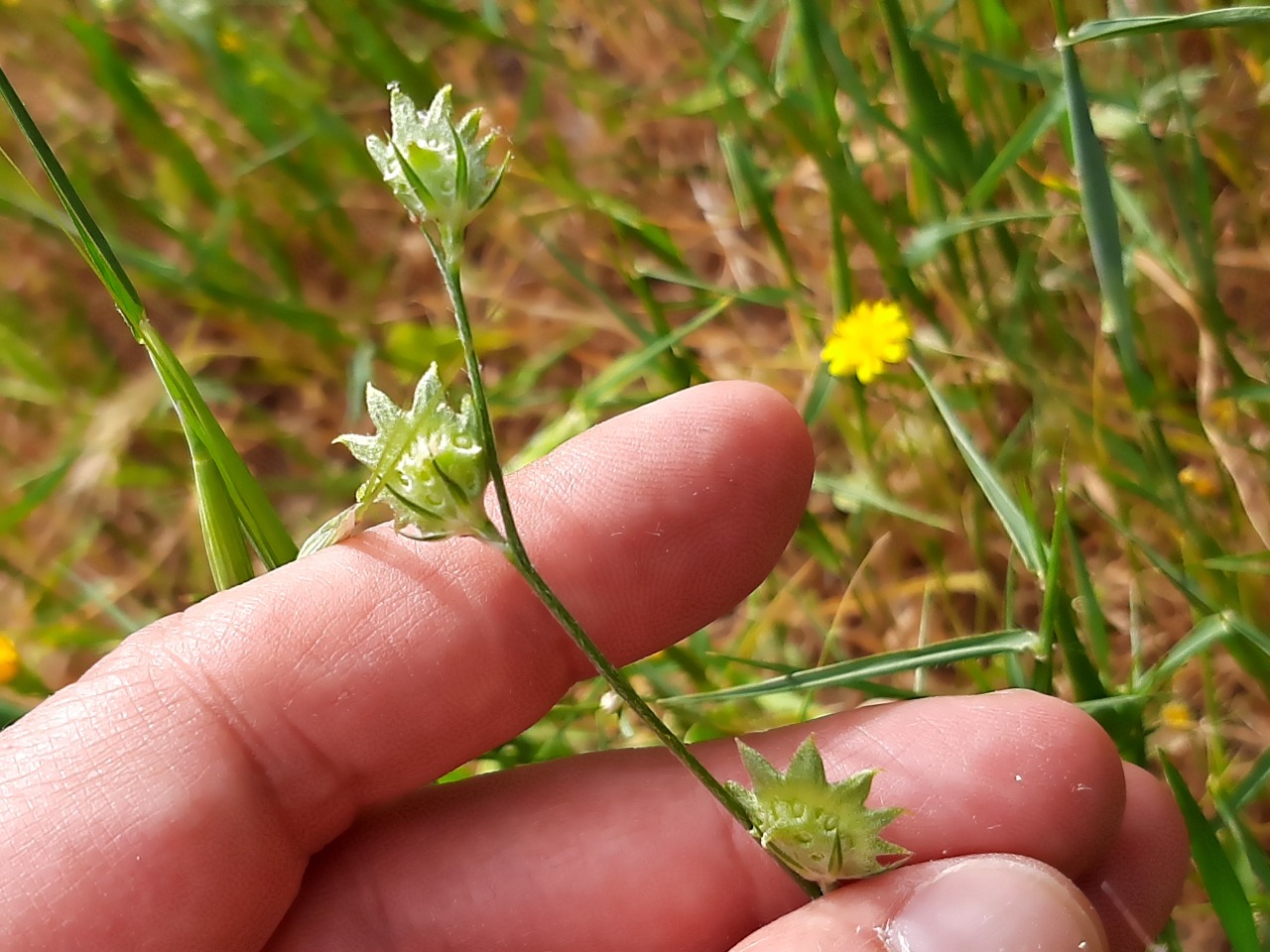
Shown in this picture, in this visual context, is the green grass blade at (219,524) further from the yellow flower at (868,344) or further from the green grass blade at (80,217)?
the yellow flower at (868,344)

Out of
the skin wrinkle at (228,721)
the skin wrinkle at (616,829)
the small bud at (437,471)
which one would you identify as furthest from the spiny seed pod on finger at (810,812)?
the skin wrinkle at (228,721)

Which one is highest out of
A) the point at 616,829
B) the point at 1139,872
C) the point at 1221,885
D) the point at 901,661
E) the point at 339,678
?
the point at 339,678

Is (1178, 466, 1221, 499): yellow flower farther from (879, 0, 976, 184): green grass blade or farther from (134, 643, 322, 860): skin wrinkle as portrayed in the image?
(134, 643, 322, 860): skin wrinkle

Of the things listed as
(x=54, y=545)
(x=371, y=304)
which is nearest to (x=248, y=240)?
(x=371, y=304)

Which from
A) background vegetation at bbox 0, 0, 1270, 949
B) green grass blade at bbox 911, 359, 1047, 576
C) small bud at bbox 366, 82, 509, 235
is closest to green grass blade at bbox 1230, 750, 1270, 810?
background vegetation at bbox 0, 0, 1270, 949

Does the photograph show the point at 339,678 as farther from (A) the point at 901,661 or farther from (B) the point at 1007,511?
(B) the point at 1007,511

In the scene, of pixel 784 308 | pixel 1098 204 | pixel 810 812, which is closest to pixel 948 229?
pixel 1098 204
